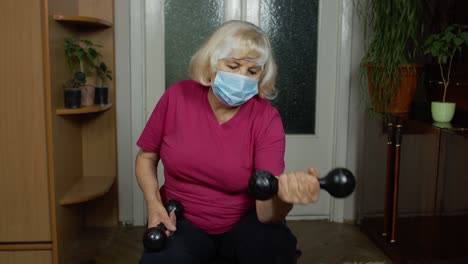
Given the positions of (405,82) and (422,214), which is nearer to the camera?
(422,214)

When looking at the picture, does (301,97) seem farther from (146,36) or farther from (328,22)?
(146,36)

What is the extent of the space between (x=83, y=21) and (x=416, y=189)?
1.69 metres

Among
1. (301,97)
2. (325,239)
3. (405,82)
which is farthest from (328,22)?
(325,239)

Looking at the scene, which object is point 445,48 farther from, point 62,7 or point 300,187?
point 62,7

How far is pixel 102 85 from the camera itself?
2.59 metres

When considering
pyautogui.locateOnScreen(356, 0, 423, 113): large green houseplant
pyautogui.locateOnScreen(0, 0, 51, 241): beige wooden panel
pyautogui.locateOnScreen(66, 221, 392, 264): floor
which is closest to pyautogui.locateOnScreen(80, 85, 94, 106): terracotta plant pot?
pyautogui.locateOnScreen(0, 0, 51, 241): beige wooden panel

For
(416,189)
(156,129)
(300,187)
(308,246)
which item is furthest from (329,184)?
(308,246)

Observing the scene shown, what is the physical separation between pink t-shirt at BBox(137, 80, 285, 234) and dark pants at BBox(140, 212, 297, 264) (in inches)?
2.1

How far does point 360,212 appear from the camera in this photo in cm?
279

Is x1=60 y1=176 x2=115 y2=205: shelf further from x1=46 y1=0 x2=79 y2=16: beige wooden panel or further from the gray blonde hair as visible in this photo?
the gray blonde hair

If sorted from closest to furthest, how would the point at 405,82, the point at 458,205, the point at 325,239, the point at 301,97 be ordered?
the point at 458,205
the point at 405,82
the point at 325,239
the point at 301,97

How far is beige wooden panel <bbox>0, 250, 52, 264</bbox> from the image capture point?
2.03 meters

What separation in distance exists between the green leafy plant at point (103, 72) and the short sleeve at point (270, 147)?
1.37 meters

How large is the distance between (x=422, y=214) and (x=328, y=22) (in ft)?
4.09
